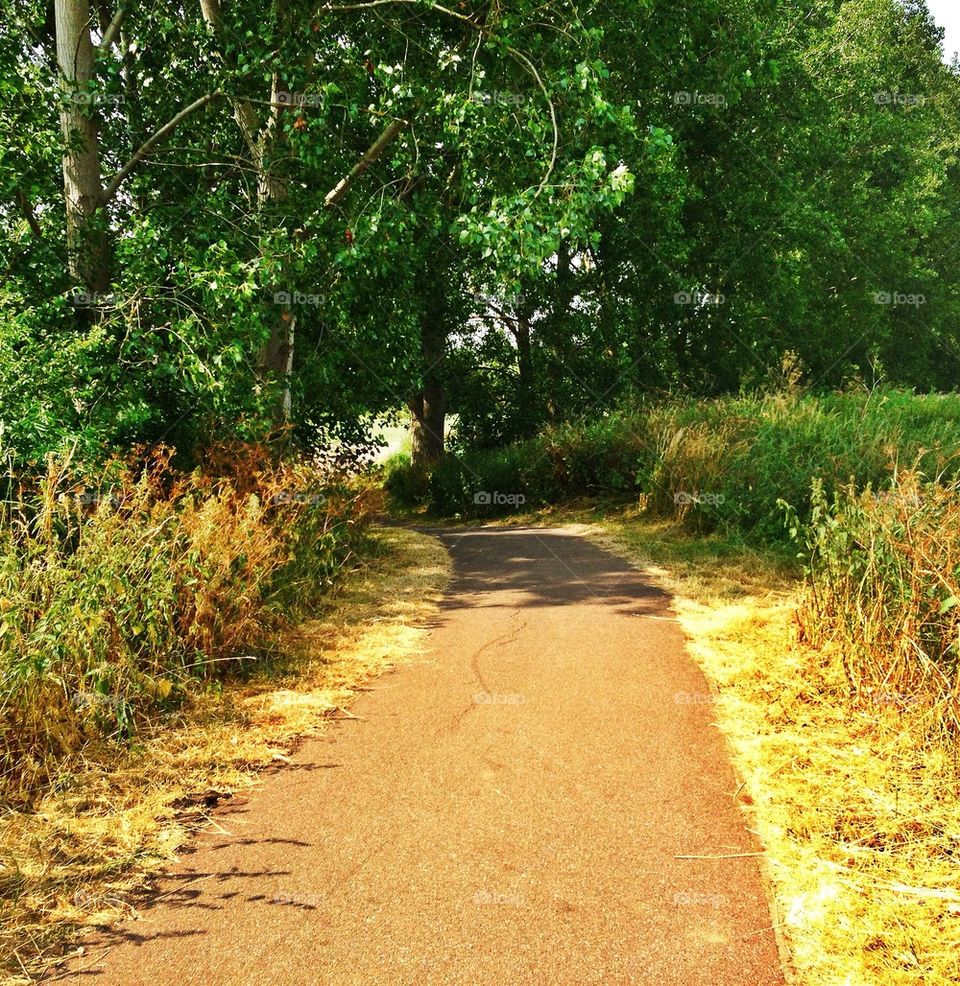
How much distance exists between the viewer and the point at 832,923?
3.17 meters

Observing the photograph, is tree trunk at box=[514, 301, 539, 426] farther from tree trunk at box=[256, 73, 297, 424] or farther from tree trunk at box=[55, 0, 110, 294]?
tree trunk at box=[55, 0, 110, 294]

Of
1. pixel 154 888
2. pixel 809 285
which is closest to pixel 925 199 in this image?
pixel 809 285

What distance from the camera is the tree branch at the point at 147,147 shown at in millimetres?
10312

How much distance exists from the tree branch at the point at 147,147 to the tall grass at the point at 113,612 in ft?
16.6

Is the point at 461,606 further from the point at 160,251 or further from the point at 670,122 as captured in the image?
the point at 670,122

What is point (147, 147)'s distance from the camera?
1056cm

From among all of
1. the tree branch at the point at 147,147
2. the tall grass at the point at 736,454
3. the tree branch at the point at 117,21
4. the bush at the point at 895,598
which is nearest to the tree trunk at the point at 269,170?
the tree branch at the point at 147,147

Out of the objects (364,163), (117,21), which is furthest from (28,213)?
(364,163)

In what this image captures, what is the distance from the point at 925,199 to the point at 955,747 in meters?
31.1

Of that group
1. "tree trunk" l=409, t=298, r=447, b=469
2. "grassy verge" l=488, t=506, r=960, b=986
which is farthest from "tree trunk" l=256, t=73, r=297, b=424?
"tree trunk" l=409, t=298, r=447, b=469

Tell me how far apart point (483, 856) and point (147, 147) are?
10122 mm

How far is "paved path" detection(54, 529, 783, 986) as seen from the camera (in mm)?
3018

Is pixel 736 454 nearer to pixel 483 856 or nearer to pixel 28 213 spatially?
pixel 483 856

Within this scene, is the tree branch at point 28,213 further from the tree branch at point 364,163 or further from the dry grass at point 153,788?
the dry grass at point 153,788
